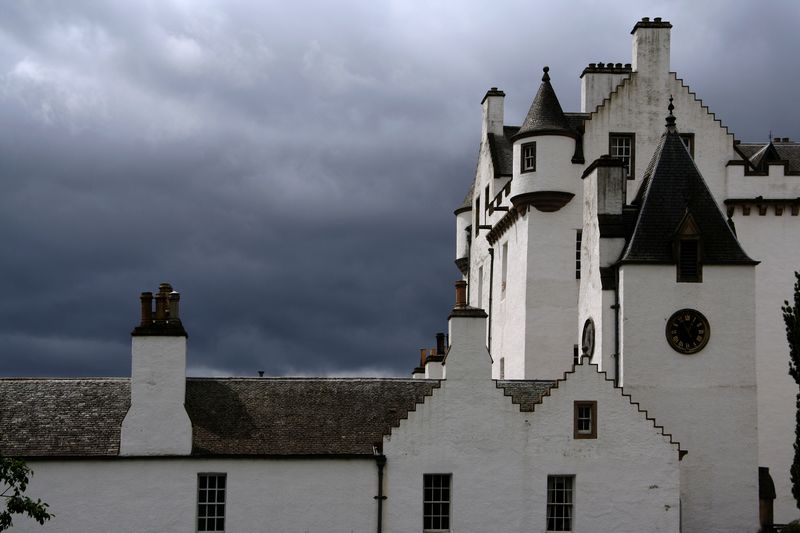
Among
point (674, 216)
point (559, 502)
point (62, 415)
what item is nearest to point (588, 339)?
point (674, 216)

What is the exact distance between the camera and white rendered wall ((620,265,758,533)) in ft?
130

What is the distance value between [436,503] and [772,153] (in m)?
25.3

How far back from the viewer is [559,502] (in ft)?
119

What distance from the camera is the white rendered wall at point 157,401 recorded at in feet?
116

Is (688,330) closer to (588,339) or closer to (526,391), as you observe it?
(588,339)

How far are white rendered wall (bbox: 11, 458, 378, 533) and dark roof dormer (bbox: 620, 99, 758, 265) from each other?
40.7 ft

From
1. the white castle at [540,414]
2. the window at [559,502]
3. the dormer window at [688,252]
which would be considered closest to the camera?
the white castle at [540,414]

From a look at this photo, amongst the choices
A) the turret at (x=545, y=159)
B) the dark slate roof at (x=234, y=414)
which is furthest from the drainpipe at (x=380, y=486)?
the turret at (x=545, y=159)

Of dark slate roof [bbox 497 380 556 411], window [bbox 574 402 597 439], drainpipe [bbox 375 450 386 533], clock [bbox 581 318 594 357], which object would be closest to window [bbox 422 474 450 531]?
drainpipe [bbox 375 450 386 533]

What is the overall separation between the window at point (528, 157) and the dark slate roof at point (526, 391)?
1317 centimetres

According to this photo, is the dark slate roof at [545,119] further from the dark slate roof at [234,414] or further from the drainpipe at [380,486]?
the drainpipe at [380,486]

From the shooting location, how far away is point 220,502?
1388 inches

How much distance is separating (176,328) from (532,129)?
64.1 ft

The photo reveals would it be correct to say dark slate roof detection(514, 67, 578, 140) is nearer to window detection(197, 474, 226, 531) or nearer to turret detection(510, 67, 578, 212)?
turret detection(510, 67, 578, 212)
